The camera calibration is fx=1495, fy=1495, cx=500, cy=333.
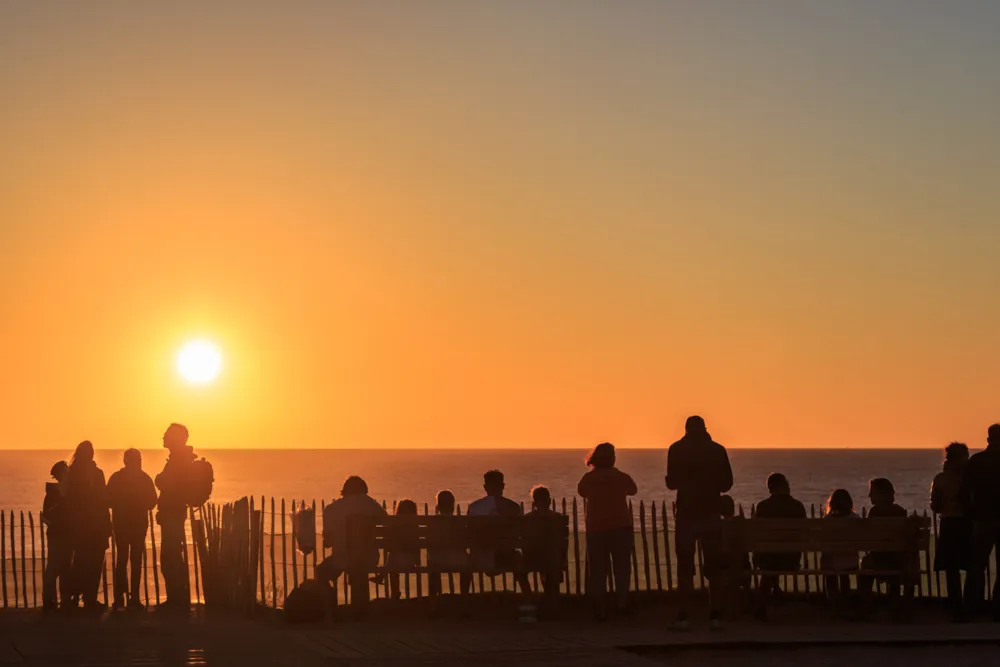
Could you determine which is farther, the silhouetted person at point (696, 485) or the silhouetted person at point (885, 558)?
the silhouetted person at point (885, 558)

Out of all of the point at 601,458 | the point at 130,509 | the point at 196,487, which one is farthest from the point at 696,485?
the point at 130,509

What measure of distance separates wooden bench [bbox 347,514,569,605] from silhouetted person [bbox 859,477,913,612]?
323cm

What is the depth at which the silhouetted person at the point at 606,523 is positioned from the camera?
15.6 meters

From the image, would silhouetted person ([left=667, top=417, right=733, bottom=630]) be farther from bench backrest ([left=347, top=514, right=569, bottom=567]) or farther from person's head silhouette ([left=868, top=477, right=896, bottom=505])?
person's head silhouette ([left=868, top=477, right=896, bottom=505])

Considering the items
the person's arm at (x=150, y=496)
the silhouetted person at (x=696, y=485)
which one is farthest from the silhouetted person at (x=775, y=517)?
the person's arm at (x=150, y=496)

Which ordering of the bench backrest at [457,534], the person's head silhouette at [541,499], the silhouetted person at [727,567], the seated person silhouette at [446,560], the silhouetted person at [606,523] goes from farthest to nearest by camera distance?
1. the person's head silhouette at [541,499]
2. the silhouetted person at [606,523]
3. the seated person silhouette at [446,560]
4. the bench backrest at [457,534]
5. the silhouetted person at [727,567]

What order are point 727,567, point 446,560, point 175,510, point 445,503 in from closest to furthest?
1. point 727,567
2. point 446,560
3. point 175,510
4. point 445,503

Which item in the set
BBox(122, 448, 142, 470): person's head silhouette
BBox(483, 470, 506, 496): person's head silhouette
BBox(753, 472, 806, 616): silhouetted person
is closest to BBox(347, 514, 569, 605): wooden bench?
BBox(483, 470, 506, 496): person's head silhouette

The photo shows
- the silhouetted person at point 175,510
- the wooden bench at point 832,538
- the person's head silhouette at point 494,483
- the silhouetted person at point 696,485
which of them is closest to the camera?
the silhouetted person at point 696,485

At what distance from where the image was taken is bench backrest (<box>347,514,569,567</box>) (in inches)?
603

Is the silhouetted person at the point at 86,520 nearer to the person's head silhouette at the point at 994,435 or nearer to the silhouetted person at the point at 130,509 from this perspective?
the silhouetted person at the point at 130,509

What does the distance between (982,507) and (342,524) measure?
21.8 feet

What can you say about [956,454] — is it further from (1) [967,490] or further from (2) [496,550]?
(2) [496,550]

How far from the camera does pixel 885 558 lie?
15883mm
